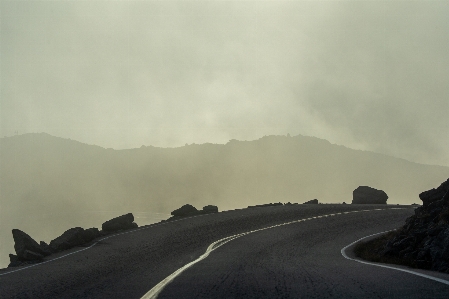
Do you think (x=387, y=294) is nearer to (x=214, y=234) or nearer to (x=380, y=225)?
(x=214, y=234)

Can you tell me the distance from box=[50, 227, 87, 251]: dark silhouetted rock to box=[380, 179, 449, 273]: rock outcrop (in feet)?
42.8

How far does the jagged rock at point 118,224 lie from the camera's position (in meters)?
25.5

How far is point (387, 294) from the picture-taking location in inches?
255

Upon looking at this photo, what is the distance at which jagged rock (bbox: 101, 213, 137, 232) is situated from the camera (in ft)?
83.8

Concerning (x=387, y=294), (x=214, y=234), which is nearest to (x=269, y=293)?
(x=387, y=294)

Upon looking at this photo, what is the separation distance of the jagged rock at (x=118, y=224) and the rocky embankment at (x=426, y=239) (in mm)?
14656

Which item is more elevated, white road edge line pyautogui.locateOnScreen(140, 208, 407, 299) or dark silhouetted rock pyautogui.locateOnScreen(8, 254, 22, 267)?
dark silhouetted rock pyautogui.locateOnScreen(8, 254, 22, 267)

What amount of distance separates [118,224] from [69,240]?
5759mm

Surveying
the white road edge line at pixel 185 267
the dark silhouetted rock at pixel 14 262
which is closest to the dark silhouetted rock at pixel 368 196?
the white road edge line at pixel 185 267

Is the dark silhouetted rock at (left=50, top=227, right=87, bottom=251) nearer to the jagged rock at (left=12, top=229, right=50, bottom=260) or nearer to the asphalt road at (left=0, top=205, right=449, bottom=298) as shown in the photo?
the jagged rock at (left=12, top=229, right=50, bottom=260)

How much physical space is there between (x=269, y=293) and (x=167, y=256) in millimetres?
8346

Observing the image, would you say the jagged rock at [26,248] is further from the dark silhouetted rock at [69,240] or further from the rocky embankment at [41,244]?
the dark silhouetted rock at [69,240]

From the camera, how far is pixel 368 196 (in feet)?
137

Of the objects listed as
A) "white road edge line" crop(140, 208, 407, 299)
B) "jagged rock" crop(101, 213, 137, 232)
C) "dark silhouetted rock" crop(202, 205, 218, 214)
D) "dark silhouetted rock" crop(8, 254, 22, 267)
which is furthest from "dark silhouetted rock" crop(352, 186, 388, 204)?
"dark silhouetted rock" crop(8, 254, 22, 267)
